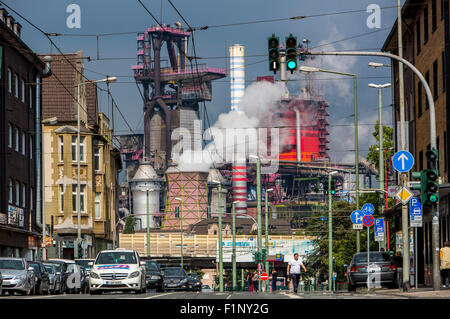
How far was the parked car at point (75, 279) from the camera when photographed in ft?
137

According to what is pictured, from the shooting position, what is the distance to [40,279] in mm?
35219

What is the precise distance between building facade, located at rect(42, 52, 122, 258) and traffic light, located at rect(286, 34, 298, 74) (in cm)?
4744

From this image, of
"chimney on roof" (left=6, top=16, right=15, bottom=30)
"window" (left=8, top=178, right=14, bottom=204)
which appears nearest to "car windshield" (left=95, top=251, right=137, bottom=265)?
"window" (left=8, top=178, right=14, bottom=204)

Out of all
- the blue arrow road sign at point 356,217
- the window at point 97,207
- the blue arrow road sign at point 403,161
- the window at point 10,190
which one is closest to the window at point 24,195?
the window at point 10,190

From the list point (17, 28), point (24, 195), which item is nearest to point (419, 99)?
point (24, 195)

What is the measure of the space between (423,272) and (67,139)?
36.3 metres

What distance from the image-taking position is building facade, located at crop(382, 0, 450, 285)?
1636 inches

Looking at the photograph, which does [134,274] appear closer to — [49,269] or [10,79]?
[49,269]

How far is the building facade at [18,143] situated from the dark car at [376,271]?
2054 centimetres

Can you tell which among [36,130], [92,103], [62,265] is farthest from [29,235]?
[92,103]

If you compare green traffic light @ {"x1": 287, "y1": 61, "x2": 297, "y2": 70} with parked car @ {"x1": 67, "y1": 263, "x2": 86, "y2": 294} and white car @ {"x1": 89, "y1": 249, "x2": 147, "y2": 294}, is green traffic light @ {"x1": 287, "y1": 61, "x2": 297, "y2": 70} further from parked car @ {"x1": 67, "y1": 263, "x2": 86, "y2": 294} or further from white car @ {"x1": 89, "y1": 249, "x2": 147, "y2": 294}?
parked car @ {"x1": 67, "y1": 263, "x2": 86, "y2": 294}

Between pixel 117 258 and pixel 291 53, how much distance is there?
35.5 feet

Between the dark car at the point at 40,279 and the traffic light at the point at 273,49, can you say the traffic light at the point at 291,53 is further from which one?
the dark car at the point at 40,279

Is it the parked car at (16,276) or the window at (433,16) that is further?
the window at (433,16)
